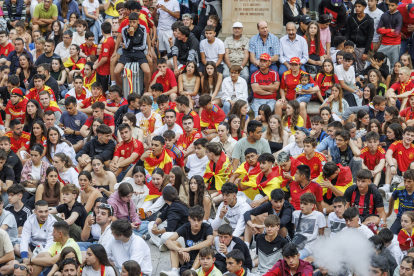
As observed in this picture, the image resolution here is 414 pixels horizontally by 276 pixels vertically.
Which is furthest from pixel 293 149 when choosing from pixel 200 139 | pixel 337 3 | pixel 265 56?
pixel 337 3

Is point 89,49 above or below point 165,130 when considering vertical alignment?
above

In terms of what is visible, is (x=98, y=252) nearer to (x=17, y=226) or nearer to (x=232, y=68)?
(x=17, y=226)

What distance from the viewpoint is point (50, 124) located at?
11555mm

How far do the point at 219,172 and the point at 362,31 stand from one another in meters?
5.96

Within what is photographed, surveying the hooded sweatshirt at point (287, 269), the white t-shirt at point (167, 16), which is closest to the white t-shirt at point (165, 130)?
the white t-shirt at point (167, 16)

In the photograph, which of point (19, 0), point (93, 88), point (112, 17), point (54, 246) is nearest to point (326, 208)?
point (54, 246)

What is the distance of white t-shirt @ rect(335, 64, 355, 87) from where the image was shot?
12812 millimetres

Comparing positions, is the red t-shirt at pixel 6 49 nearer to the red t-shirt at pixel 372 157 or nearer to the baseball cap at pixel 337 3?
the baseball cap at pixel 337 3

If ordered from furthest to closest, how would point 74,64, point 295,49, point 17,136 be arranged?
point 74,64
point 295,49
point 17,136

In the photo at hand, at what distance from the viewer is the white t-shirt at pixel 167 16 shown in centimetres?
1452

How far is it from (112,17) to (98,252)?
911 cm

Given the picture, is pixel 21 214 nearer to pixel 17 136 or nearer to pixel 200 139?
pixel 17 136

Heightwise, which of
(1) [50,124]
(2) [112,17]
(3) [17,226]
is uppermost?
(2) [112,17]

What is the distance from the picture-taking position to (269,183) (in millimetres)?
9453
